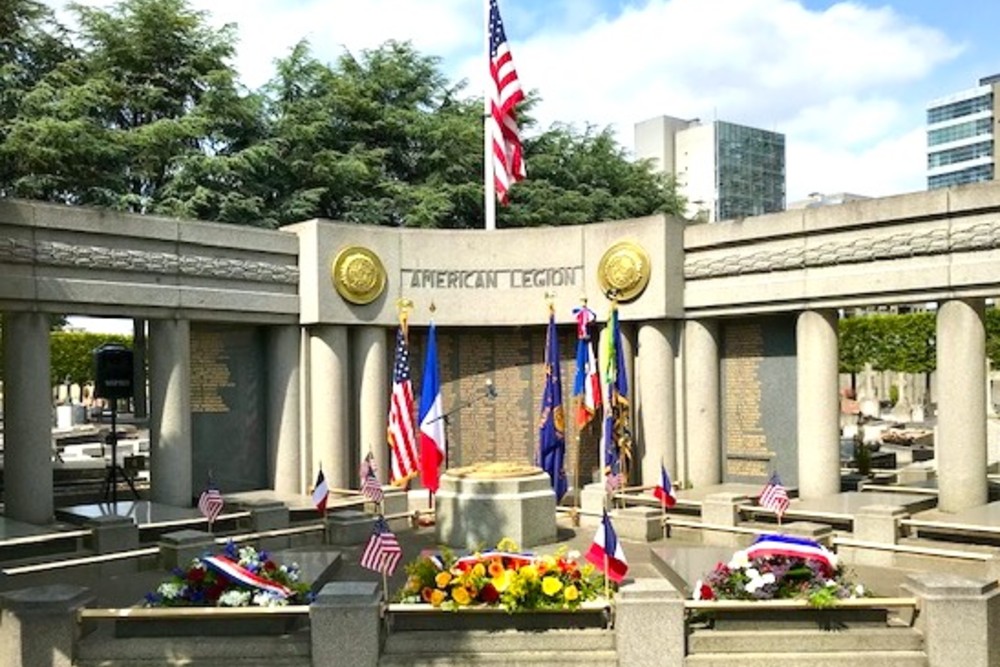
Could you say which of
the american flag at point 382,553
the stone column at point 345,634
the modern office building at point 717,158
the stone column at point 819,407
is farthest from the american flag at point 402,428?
the modern office building at point 717,158

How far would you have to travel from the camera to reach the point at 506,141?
22109mm

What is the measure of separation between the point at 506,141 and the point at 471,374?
19.3ft

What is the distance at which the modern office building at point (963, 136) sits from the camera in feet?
385

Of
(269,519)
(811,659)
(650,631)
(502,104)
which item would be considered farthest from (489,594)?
(502,104)

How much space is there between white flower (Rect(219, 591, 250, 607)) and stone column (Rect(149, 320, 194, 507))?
9.37 metres

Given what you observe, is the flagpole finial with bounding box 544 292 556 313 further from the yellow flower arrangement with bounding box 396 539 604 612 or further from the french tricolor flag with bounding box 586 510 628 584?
the french tricolor flag with bounding box 586 510 628 584

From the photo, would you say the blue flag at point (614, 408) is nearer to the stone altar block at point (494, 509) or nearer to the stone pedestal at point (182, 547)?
the stone altar block at point (494, 509)

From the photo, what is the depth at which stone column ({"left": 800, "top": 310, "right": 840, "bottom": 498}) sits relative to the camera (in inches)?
725

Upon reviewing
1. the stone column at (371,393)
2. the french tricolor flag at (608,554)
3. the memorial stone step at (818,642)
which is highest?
the stone column at (371,393)

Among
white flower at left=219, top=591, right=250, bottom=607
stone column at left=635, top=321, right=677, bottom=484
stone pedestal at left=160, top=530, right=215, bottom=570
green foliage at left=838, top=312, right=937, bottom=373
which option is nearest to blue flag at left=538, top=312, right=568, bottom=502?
stone column at left=635, top=321, right=677, bottom=484

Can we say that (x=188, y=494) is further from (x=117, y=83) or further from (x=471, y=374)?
(x=117, y=83)

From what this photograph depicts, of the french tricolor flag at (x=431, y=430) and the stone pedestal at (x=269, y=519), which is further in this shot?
the french tricolor flag at (x=431, y=430)

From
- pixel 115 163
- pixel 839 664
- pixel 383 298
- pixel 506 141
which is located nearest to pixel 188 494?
pixel 383 298

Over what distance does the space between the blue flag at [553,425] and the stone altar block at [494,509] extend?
350 cm
